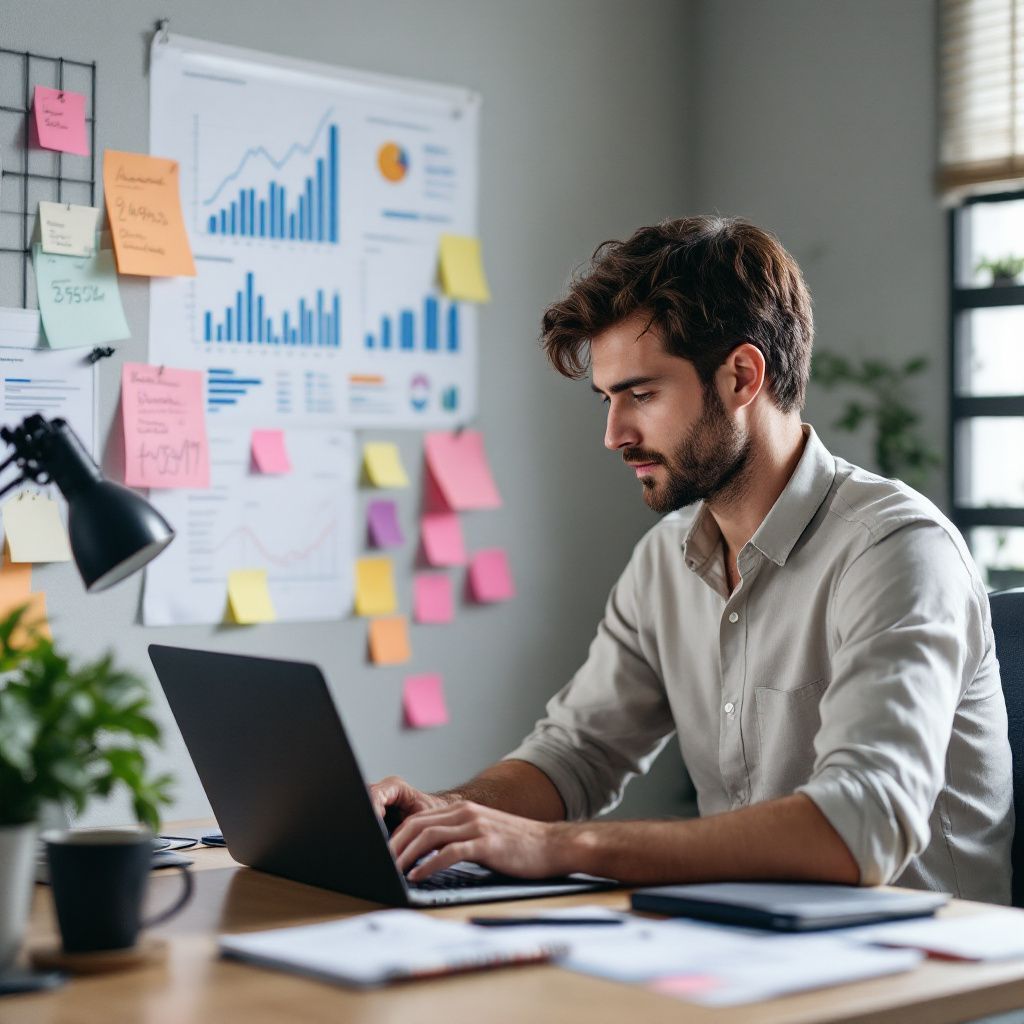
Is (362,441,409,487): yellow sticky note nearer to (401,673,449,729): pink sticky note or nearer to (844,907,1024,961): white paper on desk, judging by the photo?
(401,673,449,729): pink sticky note

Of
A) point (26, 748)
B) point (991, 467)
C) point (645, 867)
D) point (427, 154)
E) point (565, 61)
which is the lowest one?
point (645, 867)

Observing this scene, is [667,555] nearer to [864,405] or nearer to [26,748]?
[26,748]

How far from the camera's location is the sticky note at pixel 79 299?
235cm

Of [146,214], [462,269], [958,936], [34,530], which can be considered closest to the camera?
[958,936]

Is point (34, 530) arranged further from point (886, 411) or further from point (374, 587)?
point (886, 411)

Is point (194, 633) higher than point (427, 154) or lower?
lower

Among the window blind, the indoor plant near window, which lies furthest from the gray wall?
the window blind

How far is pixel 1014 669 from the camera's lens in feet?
5.54

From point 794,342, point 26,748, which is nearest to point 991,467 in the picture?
point 794,342

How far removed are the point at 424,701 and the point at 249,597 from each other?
0.44 m

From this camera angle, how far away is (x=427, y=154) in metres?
2.88

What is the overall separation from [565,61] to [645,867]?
219 cm

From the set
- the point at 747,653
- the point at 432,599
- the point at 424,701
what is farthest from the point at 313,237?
the point at 747,653

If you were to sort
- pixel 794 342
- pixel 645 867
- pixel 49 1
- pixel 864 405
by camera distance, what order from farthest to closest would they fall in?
pixel 864 405 < pixel 49 1 < pixel 794 342 < pixel 645 867
